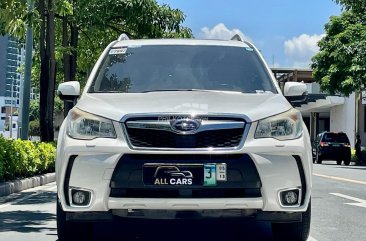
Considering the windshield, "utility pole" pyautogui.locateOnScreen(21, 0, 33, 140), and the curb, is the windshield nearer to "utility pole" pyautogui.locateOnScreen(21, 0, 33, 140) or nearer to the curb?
the curb

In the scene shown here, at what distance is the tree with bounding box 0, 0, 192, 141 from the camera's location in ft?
55.7

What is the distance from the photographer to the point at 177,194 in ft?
15.3

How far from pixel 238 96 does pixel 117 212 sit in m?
1.50

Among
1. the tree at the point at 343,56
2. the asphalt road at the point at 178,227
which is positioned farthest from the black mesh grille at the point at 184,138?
the tree at the point at 343,56

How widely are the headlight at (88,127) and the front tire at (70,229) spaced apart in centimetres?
71

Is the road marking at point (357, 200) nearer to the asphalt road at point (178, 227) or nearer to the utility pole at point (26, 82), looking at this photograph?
the asphalt road at point (178, 227)

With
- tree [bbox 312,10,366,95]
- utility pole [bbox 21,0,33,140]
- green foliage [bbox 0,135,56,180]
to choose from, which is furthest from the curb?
tree [bbox 312,10,366,95]

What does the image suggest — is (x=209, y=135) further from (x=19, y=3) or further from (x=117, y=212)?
(x=19, y=3)

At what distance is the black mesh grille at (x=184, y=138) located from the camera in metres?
4.69

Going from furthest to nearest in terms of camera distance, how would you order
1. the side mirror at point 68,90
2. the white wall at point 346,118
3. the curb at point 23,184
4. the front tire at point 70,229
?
1. the white wall at point 346,118
2. the curb at point 23,184
3. the side mirror at point 68,90
4. the front tire at point 70,229

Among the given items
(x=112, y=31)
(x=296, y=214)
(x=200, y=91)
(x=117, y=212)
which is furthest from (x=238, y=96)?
(x=112, y=31)

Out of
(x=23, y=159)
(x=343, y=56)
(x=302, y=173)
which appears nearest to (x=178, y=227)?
(x=302, y=173)

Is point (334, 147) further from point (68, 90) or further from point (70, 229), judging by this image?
point (70, 229)

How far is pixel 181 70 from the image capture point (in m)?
5.95
